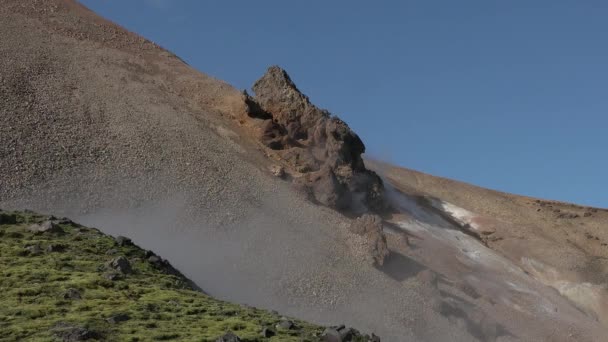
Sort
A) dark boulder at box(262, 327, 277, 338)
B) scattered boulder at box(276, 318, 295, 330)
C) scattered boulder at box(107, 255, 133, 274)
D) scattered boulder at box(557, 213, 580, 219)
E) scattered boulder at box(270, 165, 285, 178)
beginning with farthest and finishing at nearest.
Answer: scattered boulder at box(557, 213, 580, 219), scattered boulder at box(270, 165, 285, 178), scattered boulder at box(107, 255, 133, 274), scattered boulder at box(276, 318, 295, 330), dark boulder at box(262, 327, 277, 338)

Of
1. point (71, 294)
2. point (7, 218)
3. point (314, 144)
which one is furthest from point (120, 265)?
point (314, 144)

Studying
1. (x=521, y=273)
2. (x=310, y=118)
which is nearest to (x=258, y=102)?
(x=310, y=118)

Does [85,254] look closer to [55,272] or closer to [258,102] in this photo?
[55,272]

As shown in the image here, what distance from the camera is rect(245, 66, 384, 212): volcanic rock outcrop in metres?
48.4

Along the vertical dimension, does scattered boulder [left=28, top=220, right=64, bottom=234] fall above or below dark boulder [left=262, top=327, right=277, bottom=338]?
above

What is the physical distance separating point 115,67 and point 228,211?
18.7 m

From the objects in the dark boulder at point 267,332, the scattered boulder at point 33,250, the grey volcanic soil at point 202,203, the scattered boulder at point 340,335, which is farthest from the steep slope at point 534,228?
the scattered boulder at point 33,250

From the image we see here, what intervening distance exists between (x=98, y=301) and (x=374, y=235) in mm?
24544

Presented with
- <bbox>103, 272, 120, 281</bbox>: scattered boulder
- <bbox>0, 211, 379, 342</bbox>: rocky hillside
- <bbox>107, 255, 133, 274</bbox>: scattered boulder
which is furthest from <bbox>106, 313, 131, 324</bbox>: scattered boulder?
<bbox>107, 255, 133, 274</bbox>: scattered boulder

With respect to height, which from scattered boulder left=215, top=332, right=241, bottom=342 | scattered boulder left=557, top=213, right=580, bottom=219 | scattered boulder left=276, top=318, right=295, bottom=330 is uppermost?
scattered boulder left=557, top=213, right=580, bottom=219

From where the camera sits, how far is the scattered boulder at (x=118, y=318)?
17953 millimetres

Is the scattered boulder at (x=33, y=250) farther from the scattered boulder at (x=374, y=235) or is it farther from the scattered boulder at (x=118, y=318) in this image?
the scattered boulder at (x=374, y=235)

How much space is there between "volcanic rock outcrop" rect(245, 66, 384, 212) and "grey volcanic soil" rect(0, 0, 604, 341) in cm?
215

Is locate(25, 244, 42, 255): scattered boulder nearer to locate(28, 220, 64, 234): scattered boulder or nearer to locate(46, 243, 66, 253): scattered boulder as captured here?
locate(46, 243, 66, 253): scattered boulder
